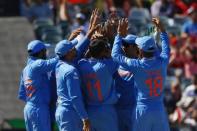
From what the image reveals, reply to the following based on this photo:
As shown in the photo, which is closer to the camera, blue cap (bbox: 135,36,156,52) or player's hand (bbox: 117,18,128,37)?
blue cap (bbox: 135,36,156,52)

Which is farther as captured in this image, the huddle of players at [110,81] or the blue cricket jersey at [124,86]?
the blue cricket jersey at [124,86]

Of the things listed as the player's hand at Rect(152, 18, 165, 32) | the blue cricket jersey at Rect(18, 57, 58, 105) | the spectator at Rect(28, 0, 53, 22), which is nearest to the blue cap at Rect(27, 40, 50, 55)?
the blue cricket jersey at Rect(18, 57, 58, 105)

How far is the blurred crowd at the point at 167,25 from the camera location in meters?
17.8

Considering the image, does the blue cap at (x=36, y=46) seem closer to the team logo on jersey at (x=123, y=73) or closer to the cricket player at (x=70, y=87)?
the cricket player at (x=70, y=87)

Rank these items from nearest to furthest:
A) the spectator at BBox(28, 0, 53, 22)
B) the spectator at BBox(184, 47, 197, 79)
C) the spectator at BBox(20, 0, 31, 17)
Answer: the spectator at BBox(184, 47, 197, 79) < the spectator at BBox(28, 0, 53, 22) < the spectator at BBox(20, 0, 31, 17)

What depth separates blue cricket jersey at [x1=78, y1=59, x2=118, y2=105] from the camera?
12508 mm

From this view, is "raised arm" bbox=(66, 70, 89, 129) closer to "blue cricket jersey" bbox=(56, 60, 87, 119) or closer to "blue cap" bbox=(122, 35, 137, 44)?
"blue cricket jersey" bbox=(56, 60, 87, 119)

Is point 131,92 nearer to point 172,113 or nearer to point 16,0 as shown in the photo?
point 172,113

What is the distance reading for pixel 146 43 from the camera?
12.3 m

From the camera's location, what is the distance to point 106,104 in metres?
12.5

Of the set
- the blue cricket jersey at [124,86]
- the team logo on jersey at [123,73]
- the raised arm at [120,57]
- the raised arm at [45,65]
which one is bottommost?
the blue cricket jersey at [124,86]

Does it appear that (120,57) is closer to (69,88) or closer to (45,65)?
(69,88)

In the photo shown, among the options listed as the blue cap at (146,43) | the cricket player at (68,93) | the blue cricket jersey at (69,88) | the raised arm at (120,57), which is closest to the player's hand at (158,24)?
the blue cap at (146,43)

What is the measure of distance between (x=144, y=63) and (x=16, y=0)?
1014 centimetres
